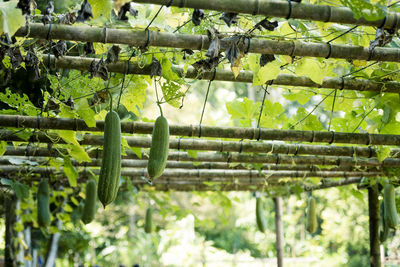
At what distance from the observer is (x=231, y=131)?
293 cm

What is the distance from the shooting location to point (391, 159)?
3.97 meters

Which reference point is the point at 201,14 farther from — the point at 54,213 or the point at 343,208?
the point at 343,208

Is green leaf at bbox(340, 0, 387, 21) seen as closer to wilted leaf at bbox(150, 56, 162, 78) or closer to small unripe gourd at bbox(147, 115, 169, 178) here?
wilted leaf at bbox(150, 56, 162, 78)

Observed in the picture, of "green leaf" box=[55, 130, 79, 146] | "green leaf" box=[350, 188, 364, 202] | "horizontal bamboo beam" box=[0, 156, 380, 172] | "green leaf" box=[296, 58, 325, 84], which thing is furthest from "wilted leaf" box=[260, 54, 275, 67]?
"green leaf" box=[350, 188, 364, 202]

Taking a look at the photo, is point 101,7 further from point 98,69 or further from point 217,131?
point 217,131

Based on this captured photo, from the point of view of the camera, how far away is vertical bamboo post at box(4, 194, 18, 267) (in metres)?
5.53

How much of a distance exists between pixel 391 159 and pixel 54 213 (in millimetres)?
5102

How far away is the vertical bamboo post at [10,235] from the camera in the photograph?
5531 millimetres

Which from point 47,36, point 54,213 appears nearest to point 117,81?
point 47,36

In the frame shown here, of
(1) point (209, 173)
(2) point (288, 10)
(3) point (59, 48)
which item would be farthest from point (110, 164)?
(1) point (209, 173)

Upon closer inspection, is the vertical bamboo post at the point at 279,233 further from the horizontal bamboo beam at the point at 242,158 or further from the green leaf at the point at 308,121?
the green leaf at the point at 308,121

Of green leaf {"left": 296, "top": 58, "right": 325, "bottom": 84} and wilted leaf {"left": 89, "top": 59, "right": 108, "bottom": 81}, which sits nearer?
wilted leaf {"left": 89, "top": 59, "right": 108, "bottom": 81}

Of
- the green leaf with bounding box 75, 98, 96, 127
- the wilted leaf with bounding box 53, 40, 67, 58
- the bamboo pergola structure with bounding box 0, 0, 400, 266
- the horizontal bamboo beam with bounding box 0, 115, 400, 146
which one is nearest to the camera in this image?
the bamboo pergola structure with bounding box 0, 0, 400, 266

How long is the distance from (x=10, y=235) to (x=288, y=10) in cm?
503
